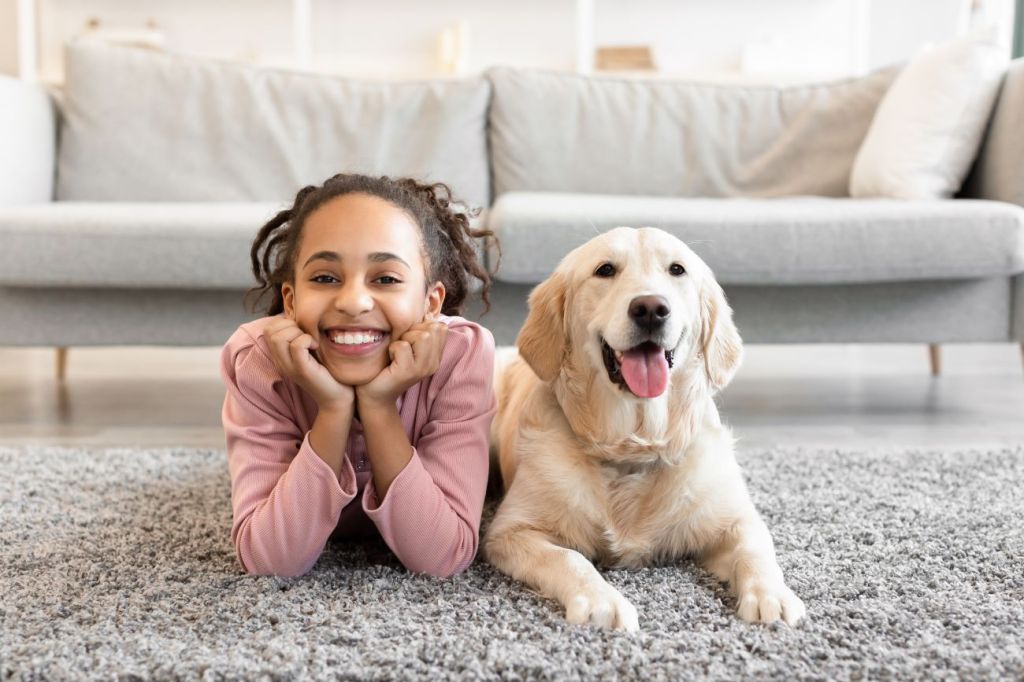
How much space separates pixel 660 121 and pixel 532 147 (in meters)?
0.53

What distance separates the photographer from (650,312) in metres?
1.53

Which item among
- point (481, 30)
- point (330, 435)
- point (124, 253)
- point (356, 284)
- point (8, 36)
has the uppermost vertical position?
point (481, 30)

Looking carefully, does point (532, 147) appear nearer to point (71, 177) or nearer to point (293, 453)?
point (71, 177)

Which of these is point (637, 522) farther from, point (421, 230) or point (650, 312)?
point (421, 230)

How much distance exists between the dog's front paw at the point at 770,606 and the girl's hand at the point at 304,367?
66 centimetres

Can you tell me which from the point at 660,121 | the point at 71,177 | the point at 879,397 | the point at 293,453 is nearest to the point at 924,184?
the point at 879,397

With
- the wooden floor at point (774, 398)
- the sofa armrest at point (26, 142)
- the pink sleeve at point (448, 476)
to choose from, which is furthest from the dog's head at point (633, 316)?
the sofa armrest at point (26, 142)

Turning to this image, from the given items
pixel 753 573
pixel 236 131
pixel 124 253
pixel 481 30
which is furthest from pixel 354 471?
pixel 481 30

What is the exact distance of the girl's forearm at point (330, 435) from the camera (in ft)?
4.73

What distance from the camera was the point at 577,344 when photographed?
1.69 m

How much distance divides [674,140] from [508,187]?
2.25 feet

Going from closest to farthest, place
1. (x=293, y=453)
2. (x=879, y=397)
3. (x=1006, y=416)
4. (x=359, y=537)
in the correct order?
(x=293, y=453), (x=359, y=537), (x=1006, y=416), (x=879, y=397)

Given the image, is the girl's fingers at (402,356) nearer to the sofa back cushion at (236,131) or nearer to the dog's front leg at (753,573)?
the dog's front leg at (753,573)

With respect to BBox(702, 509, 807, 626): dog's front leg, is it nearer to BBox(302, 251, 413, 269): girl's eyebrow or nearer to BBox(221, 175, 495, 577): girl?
BBox(221, 175, 495, 577): girl
